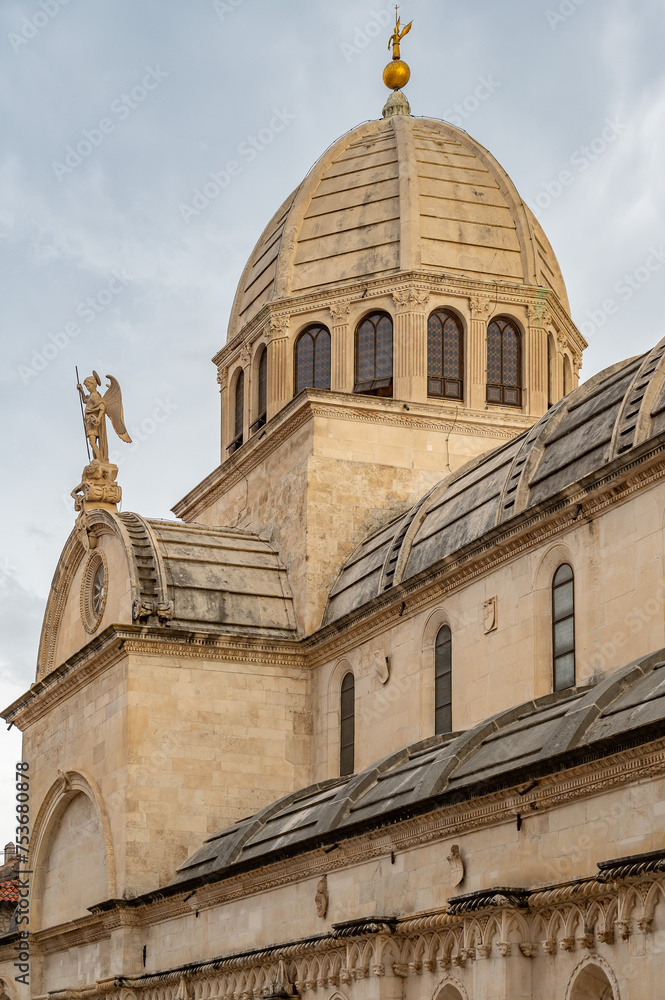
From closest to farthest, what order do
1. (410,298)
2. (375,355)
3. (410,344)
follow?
(410,344) → (410,298) → (375,355)

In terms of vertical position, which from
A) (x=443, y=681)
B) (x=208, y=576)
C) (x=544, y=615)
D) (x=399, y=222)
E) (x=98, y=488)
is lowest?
(x=443, y=681)

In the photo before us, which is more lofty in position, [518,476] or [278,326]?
[278,326]

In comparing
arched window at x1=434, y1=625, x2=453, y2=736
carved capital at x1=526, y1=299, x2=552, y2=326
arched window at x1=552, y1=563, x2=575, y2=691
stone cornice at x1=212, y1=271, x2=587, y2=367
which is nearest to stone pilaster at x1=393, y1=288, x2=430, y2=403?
stone cornice at x1=212, y1=271, x2=587, y2=367

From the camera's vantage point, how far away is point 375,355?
3747cm

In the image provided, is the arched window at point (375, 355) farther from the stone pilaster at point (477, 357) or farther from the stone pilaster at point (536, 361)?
the stone pilaster at point (536, 361)

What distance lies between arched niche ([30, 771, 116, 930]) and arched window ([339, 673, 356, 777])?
4.79 meters

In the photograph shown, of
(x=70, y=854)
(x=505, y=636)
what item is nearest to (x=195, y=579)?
(x=70, y=854)

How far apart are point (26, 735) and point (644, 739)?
2385 centimetres

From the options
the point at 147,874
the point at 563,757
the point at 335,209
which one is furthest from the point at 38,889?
the point at 563,757

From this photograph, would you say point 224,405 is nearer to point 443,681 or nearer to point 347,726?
point 347,726

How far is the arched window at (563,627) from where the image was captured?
24484 mm

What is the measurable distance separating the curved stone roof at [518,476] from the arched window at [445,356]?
4.93 metres

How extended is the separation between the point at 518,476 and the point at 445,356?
10.8 metres

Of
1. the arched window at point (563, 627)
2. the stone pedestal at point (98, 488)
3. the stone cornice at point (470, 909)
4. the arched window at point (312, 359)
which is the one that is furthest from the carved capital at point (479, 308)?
the stone cornice at point (470, 909)
